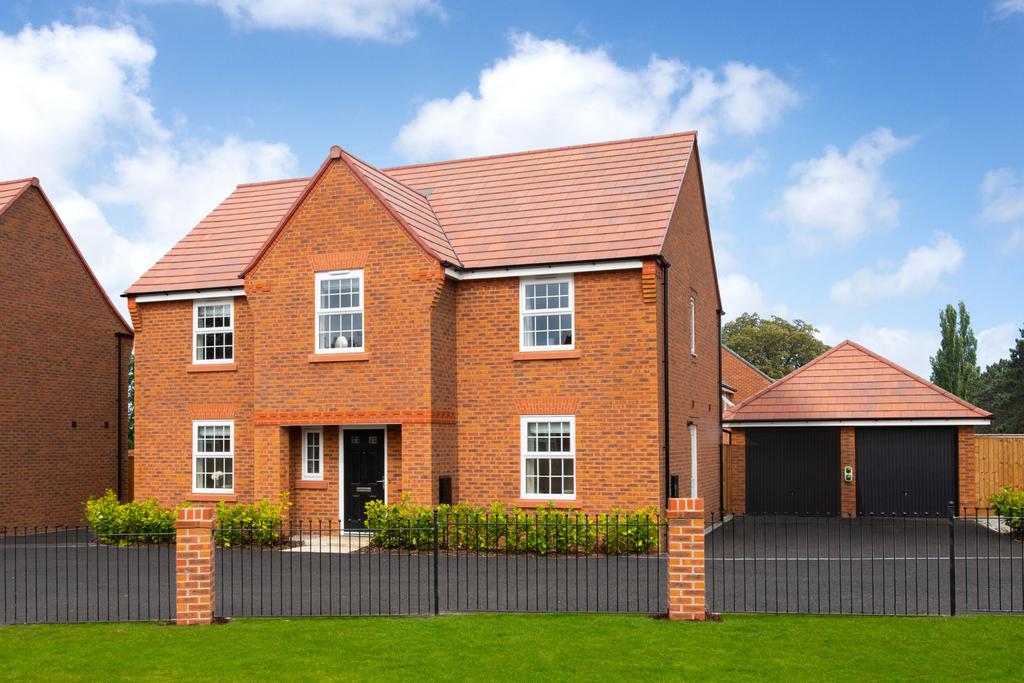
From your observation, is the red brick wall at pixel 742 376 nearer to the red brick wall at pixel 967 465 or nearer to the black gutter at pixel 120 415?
the red brick wall at pixel 967 465

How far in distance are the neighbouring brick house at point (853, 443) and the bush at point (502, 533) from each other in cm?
868

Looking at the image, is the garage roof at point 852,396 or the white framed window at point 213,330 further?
the garage roof at point 852,396

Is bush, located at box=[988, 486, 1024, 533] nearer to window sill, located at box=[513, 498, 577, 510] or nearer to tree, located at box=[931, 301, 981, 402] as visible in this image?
window sill, located at box=[513, 498, 577, 510]

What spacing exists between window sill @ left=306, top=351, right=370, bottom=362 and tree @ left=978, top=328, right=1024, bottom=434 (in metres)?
40.5

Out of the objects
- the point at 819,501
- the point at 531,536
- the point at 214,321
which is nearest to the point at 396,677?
the point at 531,536

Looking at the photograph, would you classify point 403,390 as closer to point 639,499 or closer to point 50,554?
point 639,499

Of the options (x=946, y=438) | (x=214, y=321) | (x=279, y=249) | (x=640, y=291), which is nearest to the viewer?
(x=640, y=291)

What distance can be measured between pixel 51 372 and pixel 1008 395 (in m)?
46.6

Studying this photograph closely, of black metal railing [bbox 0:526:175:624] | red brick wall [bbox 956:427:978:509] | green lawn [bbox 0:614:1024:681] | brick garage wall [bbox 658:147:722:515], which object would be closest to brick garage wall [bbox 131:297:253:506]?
black metal railing [bbox 0:526:175:624]

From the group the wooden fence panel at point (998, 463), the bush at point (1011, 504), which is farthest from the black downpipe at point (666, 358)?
the wooden fence panel at point (998, 463)

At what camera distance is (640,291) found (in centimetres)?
1972

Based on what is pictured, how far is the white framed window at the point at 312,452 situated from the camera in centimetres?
2167

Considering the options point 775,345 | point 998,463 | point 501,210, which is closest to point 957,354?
point 775,345

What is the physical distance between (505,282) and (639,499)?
499 centimetres
